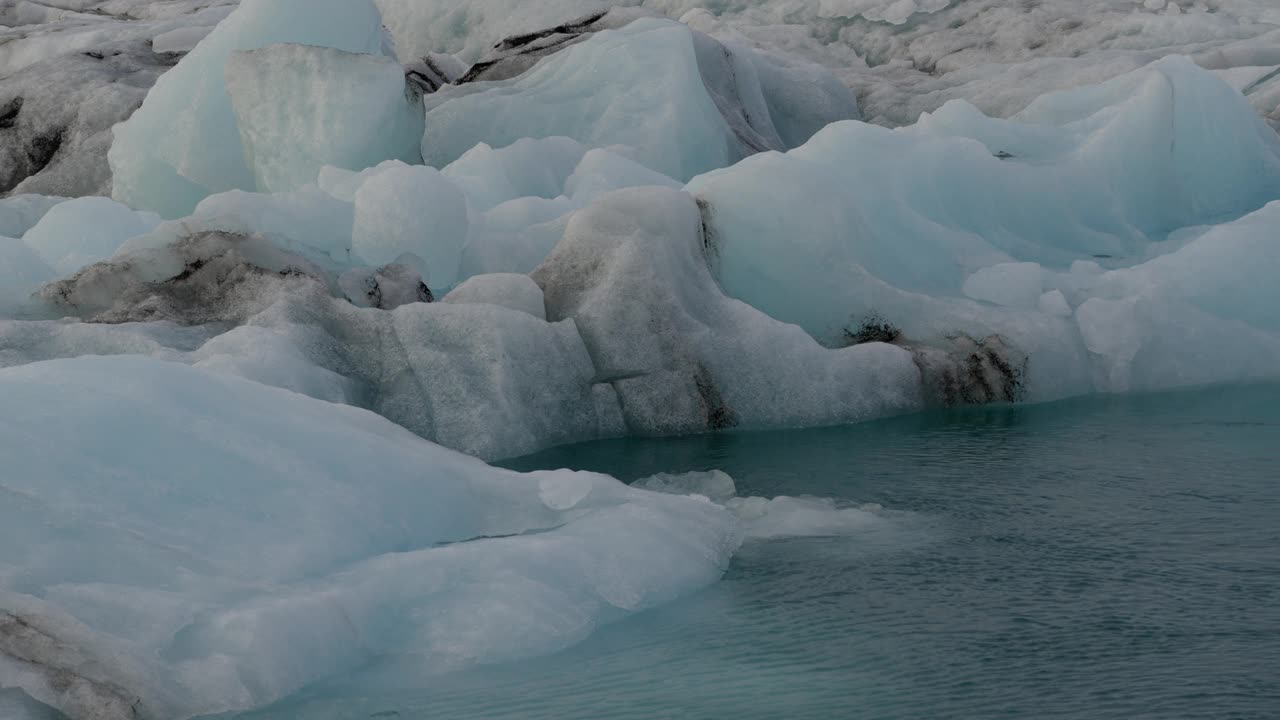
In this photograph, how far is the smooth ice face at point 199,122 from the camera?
39.5ft

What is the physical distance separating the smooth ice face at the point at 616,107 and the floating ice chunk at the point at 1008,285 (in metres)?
4.29

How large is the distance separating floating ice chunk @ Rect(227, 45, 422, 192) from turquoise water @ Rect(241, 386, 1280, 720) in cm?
482

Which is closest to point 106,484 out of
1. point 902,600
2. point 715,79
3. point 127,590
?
point 127,590

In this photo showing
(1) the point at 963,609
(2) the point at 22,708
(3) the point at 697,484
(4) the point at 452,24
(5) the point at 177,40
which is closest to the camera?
(2) the point at 22,708

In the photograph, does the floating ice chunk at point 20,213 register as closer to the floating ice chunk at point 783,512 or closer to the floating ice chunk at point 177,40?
the floating ice chunk at point 177,40

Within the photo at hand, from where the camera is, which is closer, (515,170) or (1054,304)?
(1054,304)

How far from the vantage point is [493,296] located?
9016mm

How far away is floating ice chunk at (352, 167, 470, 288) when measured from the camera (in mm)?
9859

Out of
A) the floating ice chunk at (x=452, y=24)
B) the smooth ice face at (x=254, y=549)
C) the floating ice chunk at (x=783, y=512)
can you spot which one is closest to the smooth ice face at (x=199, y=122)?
the floating ice chunk at (x=783, y=512)

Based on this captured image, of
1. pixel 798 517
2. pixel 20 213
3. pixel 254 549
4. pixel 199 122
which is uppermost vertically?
pixel 254 549

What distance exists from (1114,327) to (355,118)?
6451mm

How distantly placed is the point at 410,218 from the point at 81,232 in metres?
2.59

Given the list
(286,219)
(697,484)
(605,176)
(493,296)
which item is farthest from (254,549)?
(605,176)

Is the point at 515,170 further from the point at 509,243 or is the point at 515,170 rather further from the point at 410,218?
the point at 410,218
